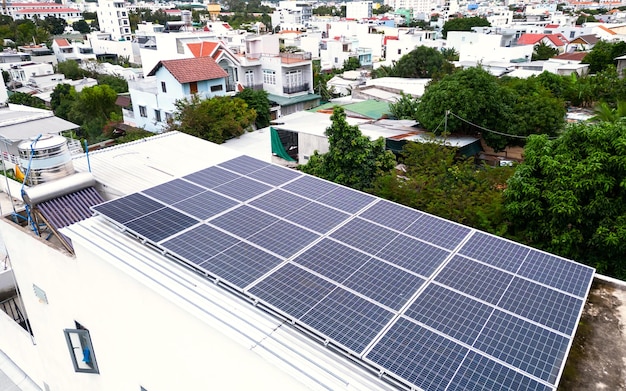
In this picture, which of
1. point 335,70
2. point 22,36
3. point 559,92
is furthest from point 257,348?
point 22,36

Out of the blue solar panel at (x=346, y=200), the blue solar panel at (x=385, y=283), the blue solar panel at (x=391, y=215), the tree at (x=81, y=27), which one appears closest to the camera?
the blue solar panel at (x=385, y=283)

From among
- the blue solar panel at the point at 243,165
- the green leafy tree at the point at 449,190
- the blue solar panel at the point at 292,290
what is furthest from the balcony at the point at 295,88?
the blue solar panel at the point at 292,290

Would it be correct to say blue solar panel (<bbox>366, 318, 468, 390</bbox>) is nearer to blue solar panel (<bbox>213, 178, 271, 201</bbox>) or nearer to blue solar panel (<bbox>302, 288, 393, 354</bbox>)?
blue solar panel (<bbox>302, 288, 393, 354</bbox>)

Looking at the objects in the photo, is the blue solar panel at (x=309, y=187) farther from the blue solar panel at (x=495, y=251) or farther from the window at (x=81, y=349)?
the window at (x=81, y=349)

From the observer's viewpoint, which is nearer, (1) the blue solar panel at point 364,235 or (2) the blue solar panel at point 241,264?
(2) the blue solar panel at point 241,264

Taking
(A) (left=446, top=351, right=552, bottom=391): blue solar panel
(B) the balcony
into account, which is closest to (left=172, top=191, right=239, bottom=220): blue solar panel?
(A) (left=446, top=351, right=552, bottom=391): blue solar panel

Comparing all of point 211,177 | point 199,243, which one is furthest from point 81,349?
point 211,177

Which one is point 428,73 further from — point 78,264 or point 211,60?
point 78,264
